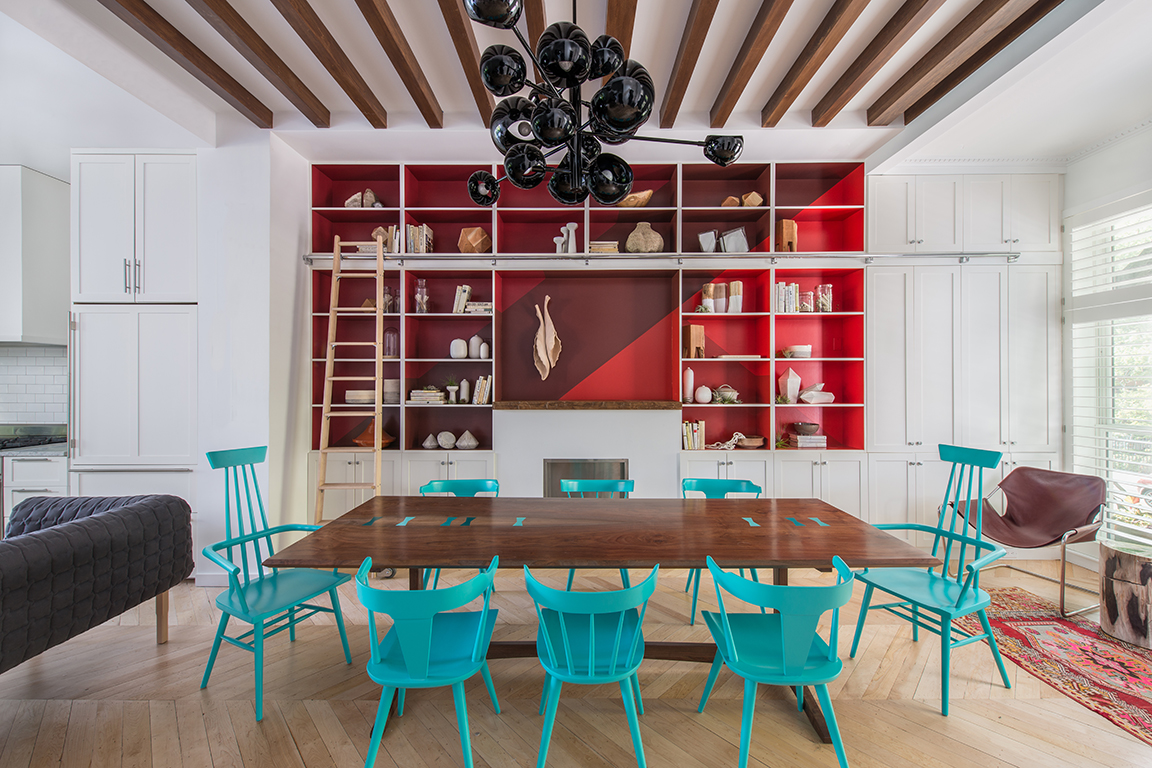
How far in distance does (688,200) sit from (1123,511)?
3933mm

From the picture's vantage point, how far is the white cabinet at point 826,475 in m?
4.01

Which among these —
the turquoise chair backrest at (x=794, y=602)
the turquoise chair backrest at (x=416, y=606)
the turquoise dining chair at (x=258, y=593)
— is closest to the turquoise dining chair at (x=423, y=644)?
the turquoise chair backrest at (x=416, y=606)

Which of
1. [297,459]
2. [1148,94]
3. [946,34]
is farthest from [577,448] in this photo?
[1148,94]

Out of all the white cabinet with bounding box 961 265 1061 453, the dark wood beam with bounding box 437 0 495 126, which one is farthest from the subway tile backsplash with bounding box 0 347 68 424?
the white cabinet with bounding box 961 265 1061 453

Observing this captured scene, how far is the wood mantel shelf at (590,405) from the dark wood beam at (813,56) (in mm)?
2183

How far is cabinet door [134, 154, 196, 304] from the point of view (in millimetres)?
3533

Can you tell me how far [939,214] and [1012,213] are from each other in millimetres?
566

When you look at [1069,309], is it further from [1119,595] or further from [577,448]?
[577,448]

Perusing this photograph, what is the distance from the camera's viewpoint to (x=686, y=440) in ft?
13.4

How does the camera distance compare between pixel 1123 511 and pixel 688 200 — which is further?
pixel 688 200

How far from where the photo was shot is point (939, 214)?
4023 millimetres

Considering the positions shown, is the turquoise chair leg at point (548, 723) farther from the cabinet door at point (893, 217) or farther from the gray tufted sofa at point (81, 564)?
the cabinet door at point (893, 217)

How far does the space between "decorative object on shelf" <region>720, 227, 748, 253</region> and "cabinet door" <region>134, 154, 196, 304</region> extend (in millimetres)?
4062

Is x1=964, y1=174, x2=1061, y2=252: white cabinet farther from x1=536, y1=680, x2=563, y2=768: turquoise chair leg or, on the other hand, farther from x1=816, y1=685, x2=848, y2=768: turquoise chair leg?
x1=536, y1=680, x2=563, y2=768: turquoise chair leg
